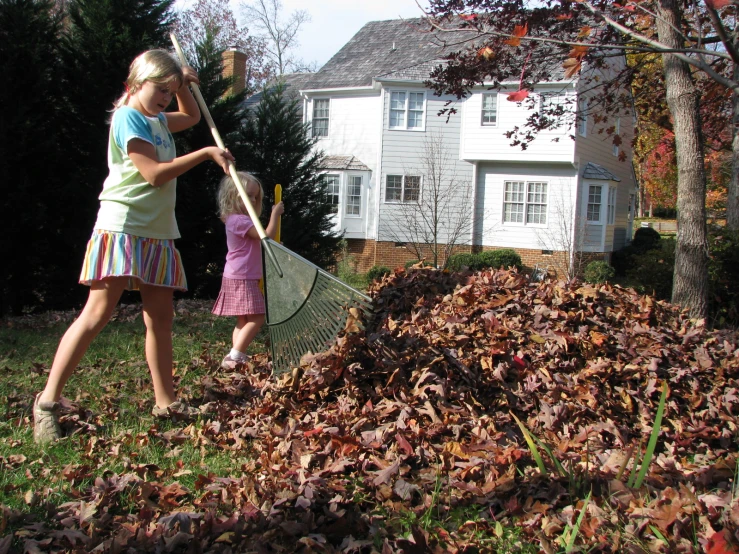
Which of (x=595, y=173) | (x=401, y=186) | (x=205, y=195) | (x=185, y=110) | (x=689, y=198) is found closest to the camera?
(x=185, y=110)

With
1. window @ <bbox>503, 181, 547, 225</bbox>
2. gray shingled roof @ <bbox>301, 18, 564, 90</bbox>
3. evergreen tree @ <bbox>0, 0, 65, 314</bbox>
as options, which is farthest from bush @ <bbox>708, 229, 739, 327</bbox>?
gray shingled roof @ <bbox>301, 18, 564, 90</bbox>

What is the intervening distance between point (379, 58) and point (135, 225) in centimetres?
2307

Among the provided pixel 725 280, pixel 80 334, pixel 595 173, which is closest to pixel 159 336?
pixel 80 334

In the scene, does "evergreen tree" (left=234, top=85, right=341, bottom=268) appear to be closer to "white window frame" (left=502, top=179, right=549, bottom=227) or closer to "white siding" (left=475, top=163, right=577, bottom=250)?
"white siding" (left=475, top=163, right=577, bottom=250)

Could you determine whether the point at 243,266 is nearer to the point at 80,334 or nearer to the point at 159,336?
the point at 159,336

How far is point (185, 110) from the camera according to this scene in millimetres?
3824

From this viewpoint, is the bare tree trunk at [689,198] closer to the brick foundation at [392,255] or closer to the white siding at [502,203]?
the brick foundation at [392,255]

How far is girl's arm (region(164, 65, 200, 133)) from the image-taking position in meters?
3.68

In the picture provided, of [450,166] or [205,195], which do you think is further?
[450,166]

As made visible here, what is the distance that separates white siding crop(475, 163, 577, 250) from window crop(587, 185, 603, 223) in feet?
5.67

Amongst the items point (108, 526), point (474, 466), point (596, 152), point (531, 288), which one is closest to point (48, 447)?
point (108, 526)

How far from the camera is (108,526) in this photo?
2.31m

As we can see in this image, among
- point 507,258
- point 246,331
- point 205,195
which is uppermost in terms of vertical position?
point 205,195

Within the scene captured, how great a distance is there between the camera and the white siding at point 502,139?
22047 millimetres
